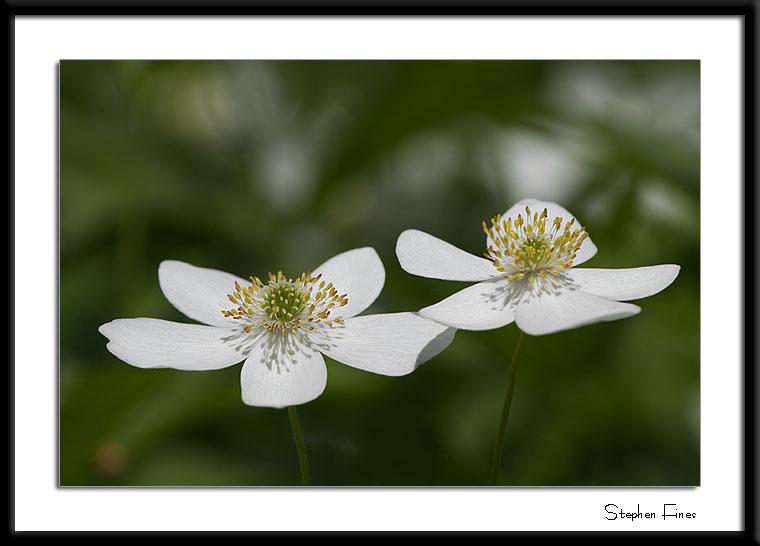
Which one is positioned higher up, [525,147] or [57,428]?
[525,147]

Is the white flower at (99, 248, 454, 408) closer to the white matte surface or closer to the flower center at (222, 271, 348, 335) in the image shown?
the flower center at (222, 271, 348, 335)

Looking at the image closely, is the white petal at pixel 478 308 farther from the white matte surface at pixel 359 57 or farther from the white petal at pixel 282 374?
the white matte surface at pixel 359 57

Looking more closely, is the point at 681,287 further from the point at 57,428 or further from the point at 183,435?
the point at 57,428

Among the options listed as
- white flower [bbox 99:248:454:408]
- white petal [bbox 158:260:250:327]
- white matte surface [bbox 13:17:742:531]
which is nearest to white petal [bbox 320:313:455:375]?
white flower [bbox 99:248:454:408]

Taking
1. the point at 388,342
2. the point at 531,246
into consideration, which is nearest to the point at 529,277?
the point at 531,246

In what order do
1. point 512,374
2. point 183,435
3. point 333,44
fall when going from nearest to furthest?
1. point 512,374
2. point 333,44
3. point 183,435

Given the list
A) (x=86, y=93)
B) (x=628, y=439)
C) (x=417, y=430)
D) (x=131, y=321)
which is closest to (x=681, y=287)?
(x=628, y=439)

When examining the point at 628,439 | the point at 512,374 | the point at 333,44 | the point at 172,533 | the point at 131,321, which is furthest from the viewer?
the point at 628,439
